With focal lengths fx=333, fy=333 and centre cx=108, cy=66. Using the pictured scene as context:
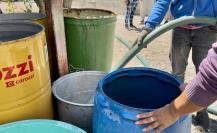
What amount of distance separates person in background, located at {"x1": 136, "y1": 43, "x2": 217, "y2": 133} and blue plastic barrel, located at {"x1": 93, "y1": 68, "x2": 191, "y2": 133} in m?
0.06

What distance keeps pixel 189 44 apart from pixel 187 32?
0.53 ft

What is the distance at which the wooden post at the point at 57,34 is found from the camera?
92.9 inches

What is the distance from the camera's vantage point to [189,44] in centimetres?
337

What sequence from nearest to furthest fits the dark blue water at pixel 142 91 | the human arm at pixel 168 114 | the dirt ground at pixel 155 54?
the human arm at pixel 168 114
the dark blue water at pixel 142 91
the dirt ground at pixel 155 54

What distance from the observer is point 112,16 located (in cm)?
309

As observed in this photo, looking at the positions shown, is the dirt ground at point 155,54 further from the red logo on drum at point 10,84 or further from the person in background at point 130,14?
the red logo on drum at point 10,84

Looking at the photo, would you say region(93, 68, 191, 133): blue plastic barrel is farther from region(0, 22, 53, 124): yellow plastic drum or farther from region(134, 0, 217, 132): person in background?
region(134, 0, 217, 132): person in background

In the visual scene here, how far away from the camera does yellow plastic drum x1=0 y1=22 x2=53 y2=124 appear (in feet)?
6.01

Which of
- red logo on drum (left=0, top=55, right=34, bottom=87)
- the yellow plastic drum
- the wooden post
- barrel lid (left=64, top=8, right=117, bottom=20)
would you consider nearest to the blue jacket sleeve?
barrel lid (left=64, top=8, right=117, bottom=20)

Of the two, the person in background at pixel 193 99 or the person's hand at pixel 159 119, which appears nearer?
the person in background at pixel 193 99

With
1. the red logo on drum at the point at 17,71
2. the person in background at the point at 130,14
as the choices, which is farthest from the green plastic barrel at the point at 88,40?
the person in background at the point at 130,14

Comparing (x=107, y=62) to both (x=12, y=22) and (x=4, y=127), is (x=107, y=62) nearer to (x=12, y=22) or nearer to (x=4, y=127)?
(x=12, y=22)

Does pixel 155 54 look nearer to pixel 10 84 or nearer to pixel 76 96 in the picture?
pixel 76 96

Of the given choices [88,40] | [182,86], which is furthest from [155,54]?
[182,86]
